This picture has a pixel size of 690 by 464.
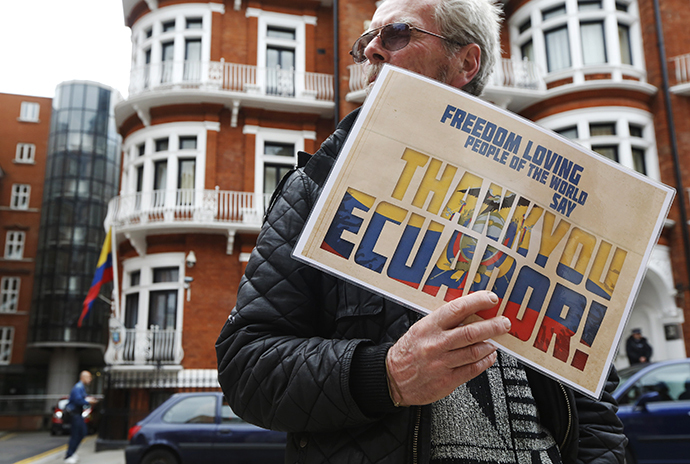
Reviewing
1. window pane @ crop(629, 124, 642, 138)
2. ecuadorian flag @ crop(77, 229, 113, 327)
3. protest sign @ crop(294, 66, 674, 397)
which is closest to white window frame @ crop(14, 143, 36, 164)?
ecuadorian flag @ crop(77, 229, 113, 327)

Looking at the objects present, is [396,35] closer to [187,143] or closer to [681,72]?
[187,143]

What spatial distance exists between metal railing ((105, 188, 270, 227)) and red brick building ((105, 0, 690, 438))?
5 centimetres

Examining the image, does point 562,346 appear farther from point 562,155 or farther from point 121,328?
point 121,328

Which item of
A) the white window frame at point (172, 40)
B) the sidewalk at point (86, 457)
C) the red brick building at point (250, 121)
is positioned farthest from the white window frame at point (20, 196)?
the sidewalk at point (86, 457)

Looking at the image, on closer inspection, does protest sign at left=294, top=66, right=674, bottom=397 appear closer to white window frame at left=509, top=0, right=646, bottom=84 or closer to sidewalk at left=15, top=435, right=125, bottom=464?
sidewalk at left=15, top=435, right=125, bottom=464

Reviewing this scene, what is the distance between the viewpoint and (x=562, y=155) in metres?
1.09

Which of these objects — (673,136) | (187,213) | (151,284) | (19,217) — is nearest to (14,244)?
(19,217)

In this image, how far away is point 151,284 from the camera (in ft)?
55.0

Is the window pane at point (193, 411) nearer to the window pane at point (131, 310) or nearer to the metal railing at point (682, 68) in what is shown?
the window pane at point (131, 310)

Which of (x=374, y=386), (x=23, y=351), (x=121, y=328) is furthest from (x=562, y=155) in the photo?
(x=23, y=351)

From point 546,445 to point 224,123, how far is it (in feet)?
56.9

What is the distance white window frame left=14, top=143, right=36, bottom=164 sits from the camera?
3838 centimetres

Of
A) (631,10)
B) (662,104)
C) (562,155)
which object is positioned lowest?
(562,155)

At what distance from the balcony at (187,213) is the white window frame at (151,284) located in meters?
0.50
